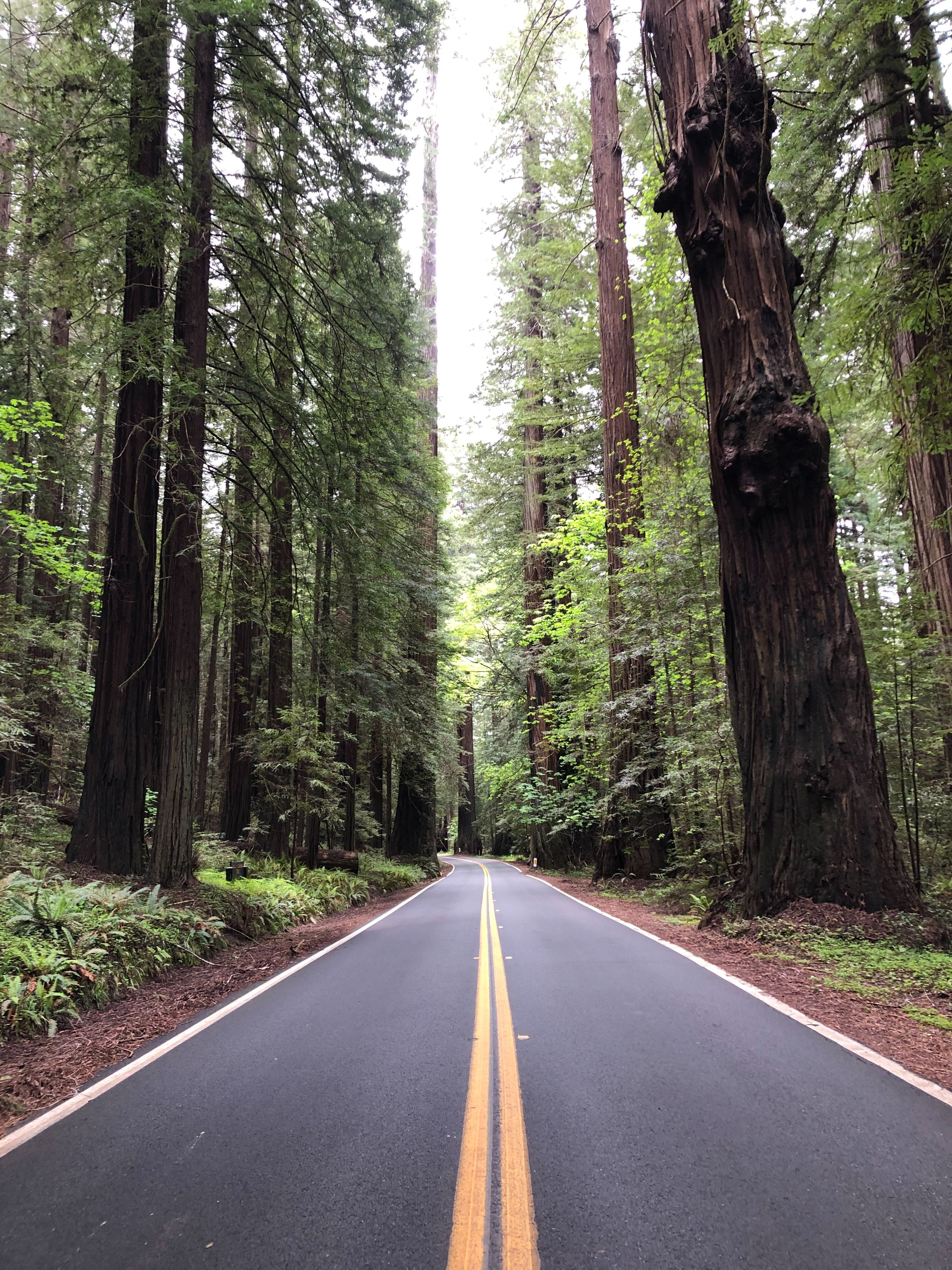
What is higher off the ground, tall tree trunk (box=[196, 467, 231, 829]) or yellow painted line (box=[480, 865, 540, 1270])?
tall tree trunk (box=[196, 467, 231, 829])

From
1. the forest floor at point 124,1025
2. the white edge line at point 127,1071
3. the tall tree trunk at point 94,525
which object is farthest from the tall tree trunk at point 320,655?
the white edge line at point 127,1071

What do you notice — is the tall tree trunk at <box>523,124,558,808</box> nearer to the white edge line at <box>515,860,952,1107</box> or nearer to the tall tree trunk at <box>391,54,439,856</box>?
the tall tree trunk at <box>391,54,439,856</box>

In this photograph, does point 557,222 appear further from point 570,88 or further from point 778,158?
point 778,158

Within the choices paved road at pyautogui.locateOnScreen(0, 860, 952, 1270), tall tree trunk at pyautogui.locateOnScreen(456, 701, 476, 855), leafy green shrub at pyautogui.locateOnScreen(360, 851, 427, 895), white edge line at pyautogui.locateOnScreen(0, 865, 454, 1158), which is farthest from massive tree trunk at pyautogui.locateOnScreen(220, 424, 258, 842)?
tall tree trunk at pyautogui.locateOnScreen(456, 701, 476, 855)

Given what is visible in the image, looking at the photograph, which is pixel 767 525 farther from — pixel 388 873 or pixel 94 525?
pixel 94 525

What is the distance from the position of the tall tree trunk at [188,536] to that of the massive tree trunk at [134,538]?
29cm

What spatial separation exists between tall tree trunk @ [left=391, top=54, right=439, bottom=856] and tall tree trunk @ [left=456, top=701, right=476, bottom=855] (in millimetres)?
1997

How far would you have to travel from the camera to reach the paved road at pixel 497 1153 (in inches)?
83.4

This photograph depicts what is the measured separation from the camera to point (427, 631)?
62.8 feet

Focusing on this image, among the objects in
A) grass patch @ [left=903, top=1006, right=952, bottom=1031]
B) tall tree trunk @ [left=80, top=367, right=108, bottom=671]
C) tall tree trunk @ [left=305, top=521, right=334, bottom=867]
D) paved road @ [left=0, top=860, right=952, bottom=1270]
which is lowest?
grass patch @ [left=903, top=1006, right=952, bottom=1031]

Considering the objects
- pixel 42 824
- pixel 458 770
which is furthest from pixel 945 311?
pixel 458 770

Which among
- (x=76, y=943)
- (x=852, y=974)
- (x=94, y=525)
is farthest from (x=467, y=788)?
(x=852, y=974)

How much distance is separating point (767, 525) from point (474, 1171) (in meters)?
6.16

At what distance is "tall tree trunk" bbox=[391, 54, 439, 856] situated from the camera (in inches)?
732
